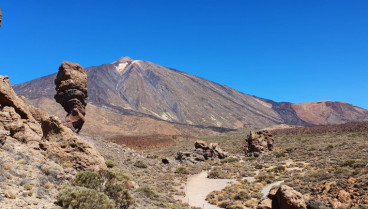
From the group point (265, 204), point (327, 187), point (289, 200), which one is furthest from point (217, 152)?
point (289, 200)

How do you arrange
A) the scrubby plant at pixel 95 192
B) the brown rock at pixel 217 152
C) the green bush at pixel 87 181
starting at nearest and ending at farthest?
the scrubby plant at pixel 95 192
the green bush at pixel 87 181
the brown rock at pixel 217 152

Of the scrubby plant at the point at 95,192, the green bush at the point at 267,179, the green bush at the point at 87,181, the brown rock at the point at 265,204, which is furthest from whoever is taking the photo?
the green bush at the point at 267,179

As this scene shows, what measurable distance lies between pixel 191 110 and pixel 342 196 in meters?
133

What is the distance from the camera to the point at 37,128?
14.4 m

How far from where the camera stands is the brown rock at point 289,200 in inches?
453

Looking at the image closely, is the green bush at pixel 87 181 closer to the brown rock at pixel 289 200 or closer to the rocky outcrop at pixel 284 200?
the rocky outcrop at pixel 284 200

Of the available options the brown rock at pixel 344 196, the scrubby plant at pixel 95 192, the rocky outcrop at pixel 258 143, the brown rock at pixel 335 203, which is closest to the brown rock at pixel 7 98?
the scrubby plant at pixel 95 192

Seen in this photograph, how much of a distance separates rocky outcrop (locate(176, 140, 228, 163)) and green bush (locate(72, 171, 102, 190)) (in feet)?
81.2

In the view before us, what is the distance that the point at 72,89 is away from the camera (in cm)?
2612

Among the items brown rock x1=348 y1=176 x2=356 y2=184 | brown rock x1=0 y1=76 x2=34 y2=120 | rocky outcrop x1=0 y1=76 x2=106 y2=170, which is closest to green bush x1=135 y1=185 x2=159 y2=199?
rocky outcrop x1=0 y1=76 x2=106 y2=170

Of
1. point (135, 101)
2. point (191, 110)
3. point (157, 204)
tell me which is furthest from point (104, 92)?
point (157, 204)

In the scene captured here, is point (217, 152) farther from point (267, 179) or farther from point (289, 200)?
point (289, 200)

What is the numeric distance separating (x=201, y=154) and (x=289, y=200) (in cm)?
2641

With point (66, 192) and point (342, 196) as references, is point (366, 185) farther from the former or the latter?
point (66, 192)
